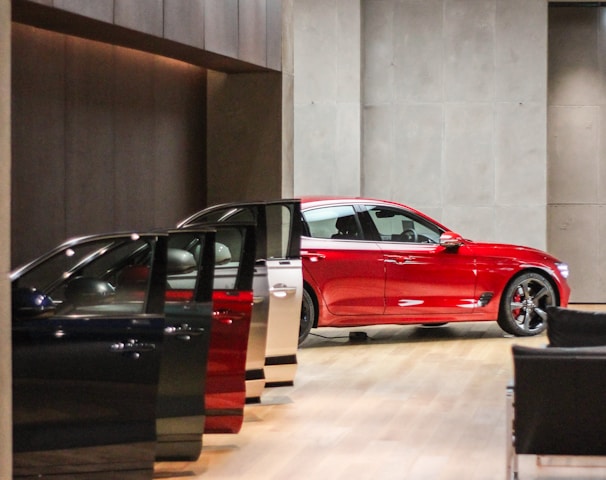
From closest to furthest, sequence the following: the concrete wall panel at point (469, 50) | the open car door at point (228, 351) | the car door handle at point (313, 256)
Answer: the open car door at point (228, 351), the car door handle at point (313, 256), the concrete wall panel at point (469, 50)

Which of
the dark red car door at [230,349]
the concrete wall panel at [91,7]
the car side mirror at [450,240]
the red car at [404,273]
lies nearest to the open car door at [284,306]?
the dark red car door at [230,349]

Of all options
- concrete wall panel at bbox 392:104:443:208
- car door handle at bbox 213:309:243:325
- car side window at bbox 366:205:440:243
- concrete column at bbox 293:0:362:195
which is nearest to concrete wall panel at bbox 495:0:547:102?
concrete wall panel at bbox 392:104:443:208

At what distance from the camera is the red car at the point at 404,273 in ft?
39.8

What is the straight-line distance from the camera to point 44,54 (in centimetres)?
916

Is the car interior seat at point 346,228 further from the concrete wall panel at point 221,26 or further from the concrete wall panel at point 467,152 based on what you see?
the concrete wall panel at point 467,152

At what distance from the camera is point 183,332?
22.1 ft

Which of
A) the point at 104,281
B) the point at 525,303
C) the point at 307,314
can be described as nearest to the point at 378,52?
the point at 525,303

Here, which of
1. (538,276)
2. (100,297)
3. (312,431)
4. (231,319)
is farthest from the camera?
(538,276)

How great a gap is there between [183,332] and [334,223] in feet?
18.9

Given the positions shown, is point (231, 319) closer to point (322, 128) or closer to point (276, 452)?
point (276, 452)

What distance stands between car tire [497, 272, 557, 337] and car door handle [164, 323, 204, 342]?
6.92 meters

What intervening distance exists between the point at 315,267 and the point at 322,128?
220 inches

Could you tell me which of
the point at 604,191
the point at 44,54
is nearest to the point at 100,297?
the point at 44,54

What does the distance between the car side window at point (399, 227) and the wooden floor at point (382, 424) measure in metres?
1.14
